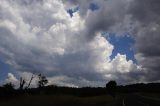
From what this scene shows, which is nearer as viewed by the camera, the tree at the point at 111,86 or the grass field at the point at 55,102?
the grass field at the point at 55,102

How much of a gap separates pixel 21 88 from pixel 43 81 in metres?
43.7

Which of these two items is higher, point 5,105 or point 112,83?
point 112,83

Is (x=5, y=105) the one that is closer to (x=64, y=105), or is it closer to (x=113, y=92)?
(x=64, y=105)

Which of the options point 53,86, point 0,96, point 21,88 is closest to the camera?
point 0,96

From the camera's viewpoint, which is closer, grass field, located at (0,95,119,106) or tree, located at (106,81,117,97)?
grass field, located at (0,95,119,106)

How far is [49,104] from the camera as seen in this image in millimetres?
41156

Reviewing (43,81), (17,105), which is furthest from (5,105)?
(43,81)

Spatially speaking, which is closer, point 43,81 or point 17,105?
point 17,105

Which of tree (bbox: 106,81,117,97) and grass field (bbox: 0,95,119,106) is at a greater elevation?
tree (bbox: 106,81,117,97)

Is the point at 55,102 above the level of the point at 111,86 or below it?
below

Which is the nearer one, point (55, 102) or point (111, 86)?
point (55, 102)

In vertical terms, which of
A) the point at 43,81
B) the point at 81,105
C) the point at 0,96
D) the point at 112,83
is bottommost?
the point at 81,105

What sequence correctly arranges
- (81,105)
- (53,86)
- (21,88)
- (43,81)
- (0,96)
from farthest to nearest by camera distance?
(43,81)
(53,86)
(21,88)
(0,96)
(81,105)

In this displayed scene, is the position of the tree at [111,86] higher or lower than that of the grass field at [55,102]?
higher
